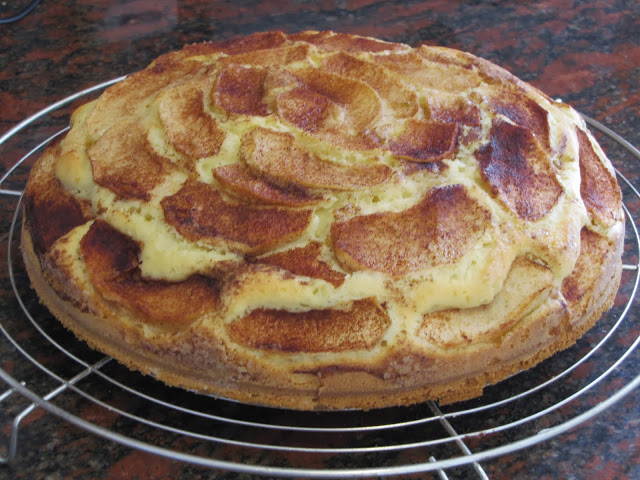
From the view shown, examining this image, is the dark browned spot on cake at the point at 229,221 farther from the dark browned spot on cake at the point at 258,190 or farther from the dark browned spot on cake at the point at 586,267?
the dark browned spot on cake at the point at 586,267

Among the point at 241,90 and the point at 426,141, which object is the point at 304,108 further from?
the point at 426,141

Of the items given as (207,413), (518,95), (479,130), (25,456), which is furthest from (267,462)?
(518,95)

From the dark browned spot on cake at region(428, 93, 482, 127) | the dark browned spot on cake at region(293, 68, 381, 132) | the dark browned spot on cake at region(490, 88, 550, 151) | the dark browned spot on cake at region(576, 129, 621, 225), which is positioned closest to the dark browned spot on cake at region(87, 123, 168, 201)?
the dark browned spot on cake at region(293, 68, 381, 132)

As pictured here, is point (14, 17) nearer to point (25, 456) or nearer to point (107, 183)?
point (107, 183)

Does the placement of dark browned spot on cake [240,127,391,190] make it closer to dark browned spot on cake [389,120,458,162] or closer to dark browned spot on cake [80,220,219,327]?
dark browned spot on cake [389,120,458,162]

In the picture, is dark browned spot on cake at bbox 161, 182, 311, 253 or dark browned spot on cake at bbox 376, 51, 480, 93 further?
dark browned spot on cake at bbox 376, 51, 480, 93

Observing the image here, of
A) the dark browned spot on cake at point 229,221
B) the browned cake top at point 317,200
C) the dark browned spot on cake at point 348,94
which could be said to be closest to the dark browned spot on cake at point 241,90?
the browned cake top at point 317,200
